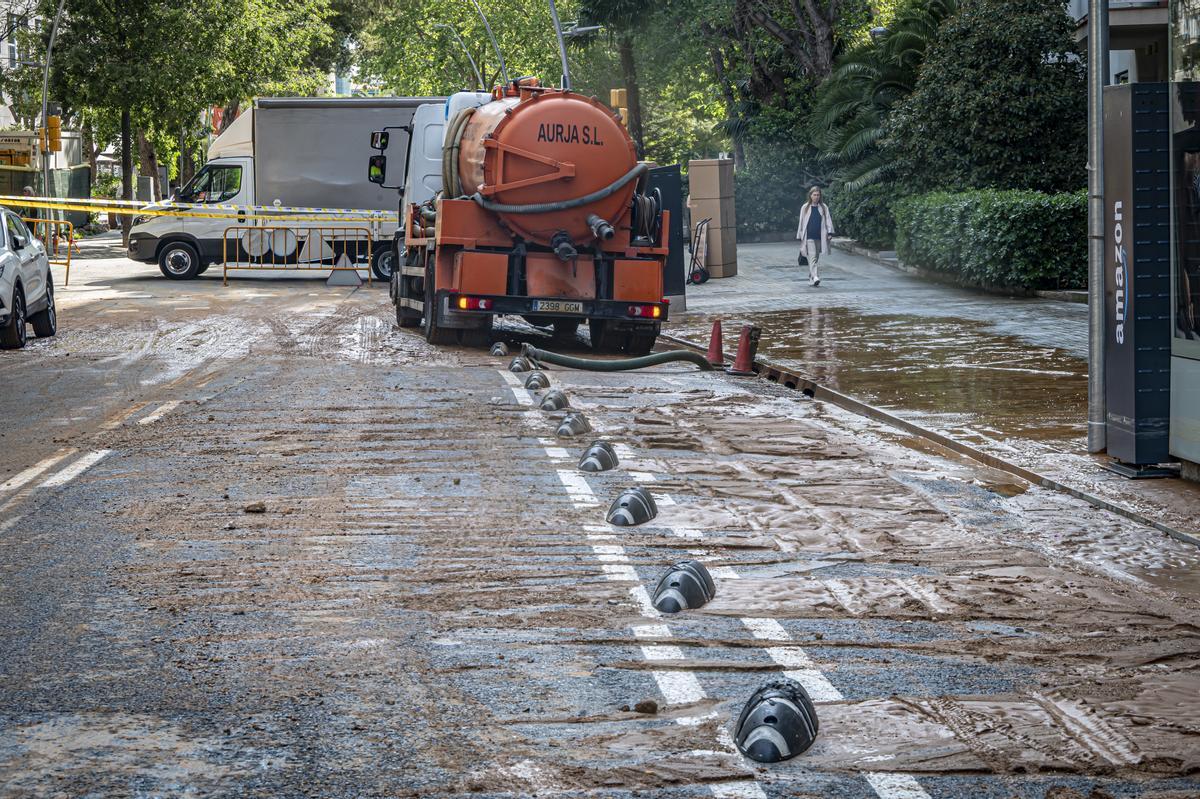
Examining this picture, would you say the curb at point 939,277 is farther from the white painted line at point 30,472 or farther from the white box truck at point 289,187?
the white painted line at point 30,472

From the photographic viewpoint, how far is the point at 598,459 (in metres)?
9.96

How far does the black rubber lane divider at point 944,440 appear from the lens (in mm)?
8586

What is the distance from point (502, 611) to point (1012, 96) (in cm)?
2433

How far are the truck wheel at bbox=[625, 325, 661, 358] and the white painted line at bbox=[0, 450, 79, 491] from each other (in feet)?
29.2

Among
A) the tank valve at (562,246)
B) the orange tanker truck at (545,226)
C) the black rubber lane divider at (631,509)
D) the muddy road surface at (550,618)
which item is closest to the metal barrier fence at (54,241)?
the orange tanker truck at (545,226)

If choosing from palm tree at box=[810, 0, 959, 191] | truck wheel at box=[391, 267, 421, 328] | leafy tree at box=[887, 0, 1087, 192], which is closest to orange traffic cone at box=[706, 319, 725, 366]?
truck wheel at box=[391, 267, 421, 328]

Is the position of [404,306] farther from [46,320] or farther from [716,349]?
[716,349]

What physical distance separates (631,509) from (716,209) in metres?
22.8

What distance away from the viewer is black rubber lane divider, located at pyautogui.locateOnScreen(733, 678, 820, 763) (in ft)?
15.3

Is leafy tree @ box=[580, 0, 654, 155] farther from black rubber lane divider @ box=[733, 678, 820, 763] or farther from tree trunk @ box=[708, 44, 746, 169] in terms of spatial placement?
black rubber lane divider @ box=[733, 678, 820, 763]

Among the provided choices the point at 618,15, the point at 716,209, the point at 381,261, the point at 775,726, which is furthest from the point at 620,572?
the point at 618,15

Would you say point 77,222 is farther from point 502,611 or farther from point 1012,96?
point 502,611

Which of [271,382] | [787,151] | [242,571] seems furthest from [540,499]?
[787,151]

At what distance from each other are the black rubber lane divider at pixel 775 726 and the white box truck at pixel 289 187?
27.6m
